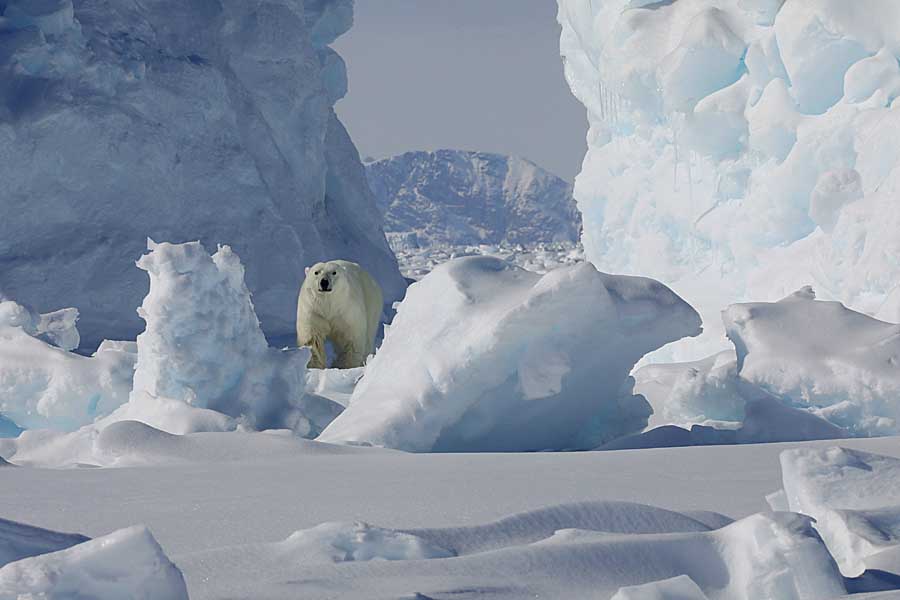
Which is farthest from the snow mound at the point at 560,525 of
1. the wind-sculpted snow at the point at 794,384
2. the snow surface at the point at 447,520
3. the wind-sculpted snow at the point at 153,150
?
the wind-sculpted snow at the point at 153,150

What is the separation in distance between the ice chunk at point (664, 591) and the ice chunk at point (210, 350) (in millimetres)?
3883

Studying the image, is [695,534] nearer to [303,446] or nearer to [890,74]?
[303,446]

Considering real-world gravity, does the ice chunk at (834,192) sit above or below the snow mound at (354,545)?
below

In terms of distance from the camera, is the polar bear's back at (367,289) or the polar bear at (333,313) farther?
the polar bear's back at (367,289)

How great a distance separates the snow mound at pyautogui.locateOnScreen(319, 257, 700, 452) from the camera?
400 cm

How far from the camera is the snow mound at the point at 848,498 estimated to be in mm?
1880

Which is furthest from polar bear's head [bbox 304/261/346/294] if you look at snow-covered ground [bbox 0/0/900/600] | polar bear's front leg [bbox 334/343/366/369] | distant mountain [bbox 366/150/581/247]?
distant mountain [bbox 366/150/581/247]

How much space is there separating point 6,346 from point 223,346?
2.92m

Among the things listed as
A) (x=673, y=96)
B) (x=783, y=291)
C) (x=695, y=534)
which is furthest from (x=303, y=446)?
(x=673, y=96)

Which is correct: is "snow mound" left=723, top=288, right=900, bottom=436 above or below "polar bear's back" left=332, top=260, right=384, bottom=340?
above

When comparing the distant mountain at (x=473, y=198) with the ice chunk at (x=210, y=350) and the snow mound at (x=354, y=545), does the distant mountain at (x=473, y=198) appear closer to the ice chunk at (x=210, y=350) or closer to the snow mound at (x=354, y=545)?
the ice chunk at (x=210, y=350)

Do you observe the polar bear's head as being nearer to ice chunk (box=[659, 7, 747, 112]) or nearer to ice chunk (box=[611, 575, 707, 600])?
ice chunk (box=[659, 7, 747, 112])

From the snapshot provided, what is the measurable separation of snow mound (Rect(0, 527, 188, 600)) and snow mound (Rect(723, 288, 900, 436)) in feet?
11.4

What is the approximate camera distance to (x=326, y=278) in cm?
914
